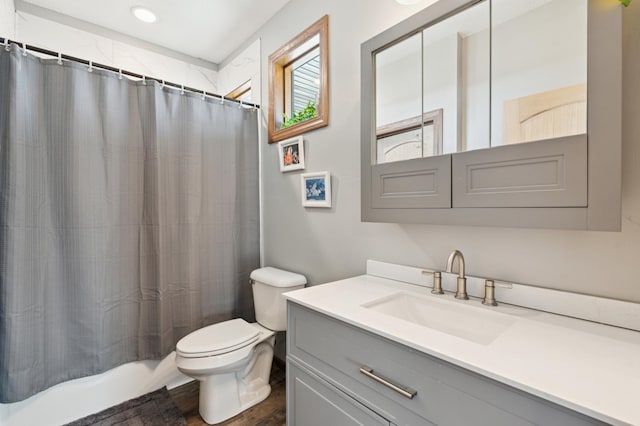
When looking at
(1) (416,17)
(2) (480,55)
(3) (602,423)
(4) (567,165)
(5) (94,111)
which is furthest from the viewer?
(5) (94,111)

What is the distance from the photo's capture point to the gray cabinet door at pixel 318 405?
3.13 ft

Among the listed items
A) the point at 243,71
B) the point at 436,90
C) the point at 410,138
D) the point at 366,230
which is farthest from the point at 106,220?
the point at 436,90

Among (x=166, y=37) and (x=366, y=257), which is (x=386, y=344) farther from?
(x=166, y=37)

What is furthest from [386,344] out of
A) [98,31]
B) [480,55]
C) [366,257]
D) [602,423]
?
[98,31]

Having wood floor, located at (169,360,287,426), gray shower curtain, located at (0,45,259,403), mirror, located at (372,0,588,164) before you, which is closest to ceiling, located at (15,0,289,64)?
gray shower curtain, located at (0,45,259,403)

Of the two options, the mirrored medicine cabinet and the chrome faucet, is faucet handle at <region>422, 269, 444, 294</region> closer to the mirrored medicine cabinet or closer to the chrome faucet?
the chrome faucet

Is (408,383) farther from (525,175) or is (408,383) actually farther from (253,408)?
(253,408)

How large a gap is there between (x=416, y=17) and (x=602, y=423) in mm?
1321

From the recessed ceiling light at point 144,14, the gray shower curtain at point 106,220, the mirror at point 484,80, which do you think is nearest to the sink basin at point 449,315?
the mirror at point 484,80

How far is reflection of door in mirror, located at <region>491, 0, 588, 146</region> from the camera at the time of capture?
0.81 m

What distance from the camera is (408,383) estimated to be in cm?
82

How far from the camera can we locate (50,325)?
155cm

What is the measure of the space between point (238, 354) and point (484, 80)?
1703mm

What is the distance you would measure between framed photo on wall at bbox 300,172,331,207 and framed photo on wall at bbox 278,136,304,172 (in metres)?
0.11
